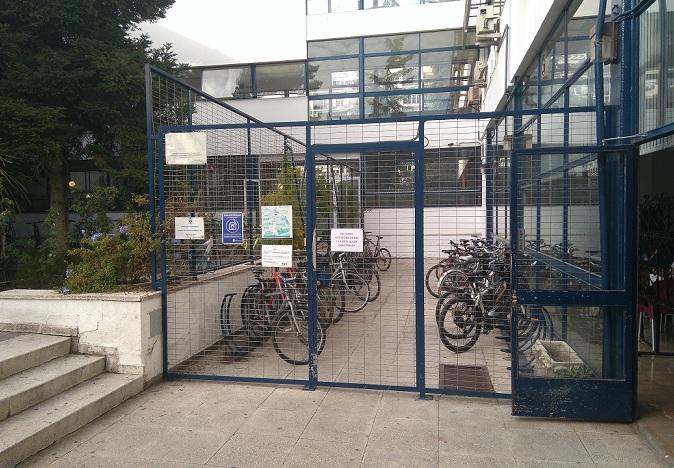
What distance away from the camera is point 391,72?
14.3 metres

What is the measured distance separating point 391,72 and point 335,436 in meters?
12.4

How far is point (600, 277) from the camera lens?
3887mm

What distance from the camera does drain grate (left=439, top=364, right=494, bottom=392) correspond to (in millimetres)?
4523

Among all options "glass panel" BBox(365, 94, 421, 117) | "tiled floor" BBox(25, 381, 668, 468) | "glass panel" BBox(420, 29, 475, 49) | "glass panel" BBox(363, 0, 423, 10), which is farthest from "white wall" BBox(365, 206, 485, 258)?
"glass panel" BBox(363, 0, 423, 10)

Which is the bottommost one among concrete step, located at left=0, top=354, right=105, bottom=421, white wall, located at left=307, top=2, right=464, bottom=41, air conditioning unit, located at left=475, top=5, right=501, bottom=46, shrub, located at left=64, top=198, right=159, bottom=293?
concrete step, located at left=0, top=354, right=105, bottom=421

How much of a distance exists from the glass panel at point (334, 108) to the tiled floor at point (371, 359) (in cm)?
892

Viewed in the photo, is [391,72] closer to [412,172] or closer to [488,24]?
[488,24]

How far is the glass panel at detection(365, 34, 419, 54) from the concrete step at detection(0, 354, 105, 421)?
12159mm

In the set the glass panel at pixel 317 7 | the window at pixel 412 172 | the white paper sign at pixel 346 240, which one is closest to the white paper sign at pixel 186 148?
the white paper sign at pixel 346 240

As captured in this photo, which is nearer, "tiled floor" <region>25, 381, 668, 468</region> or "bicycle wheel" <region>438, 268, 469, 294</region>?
"tiled floor" <region>25, 381, 668, 468</region>

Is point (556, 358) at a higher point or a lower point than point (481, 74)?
lower

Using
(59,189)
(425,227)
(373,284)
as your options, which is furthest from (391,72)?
(59,189)

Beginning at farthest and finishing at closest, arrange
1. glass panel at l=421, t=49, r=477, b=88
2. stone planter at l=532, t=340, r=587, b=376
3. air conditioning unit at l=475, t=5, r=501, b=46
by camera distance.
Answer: glass panel at l=421, t=49, r=477, b=88 < air conditioning unit at l=475, t=5, r=501, b=46 < stone planter at l=532, t=340, r=587, b=376

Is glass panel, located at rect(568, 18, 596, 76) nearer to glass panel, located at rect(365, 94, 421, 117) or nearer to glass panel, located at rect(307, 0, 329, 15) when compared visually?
glass panel, located at rect(365, 94, 421, 117)
